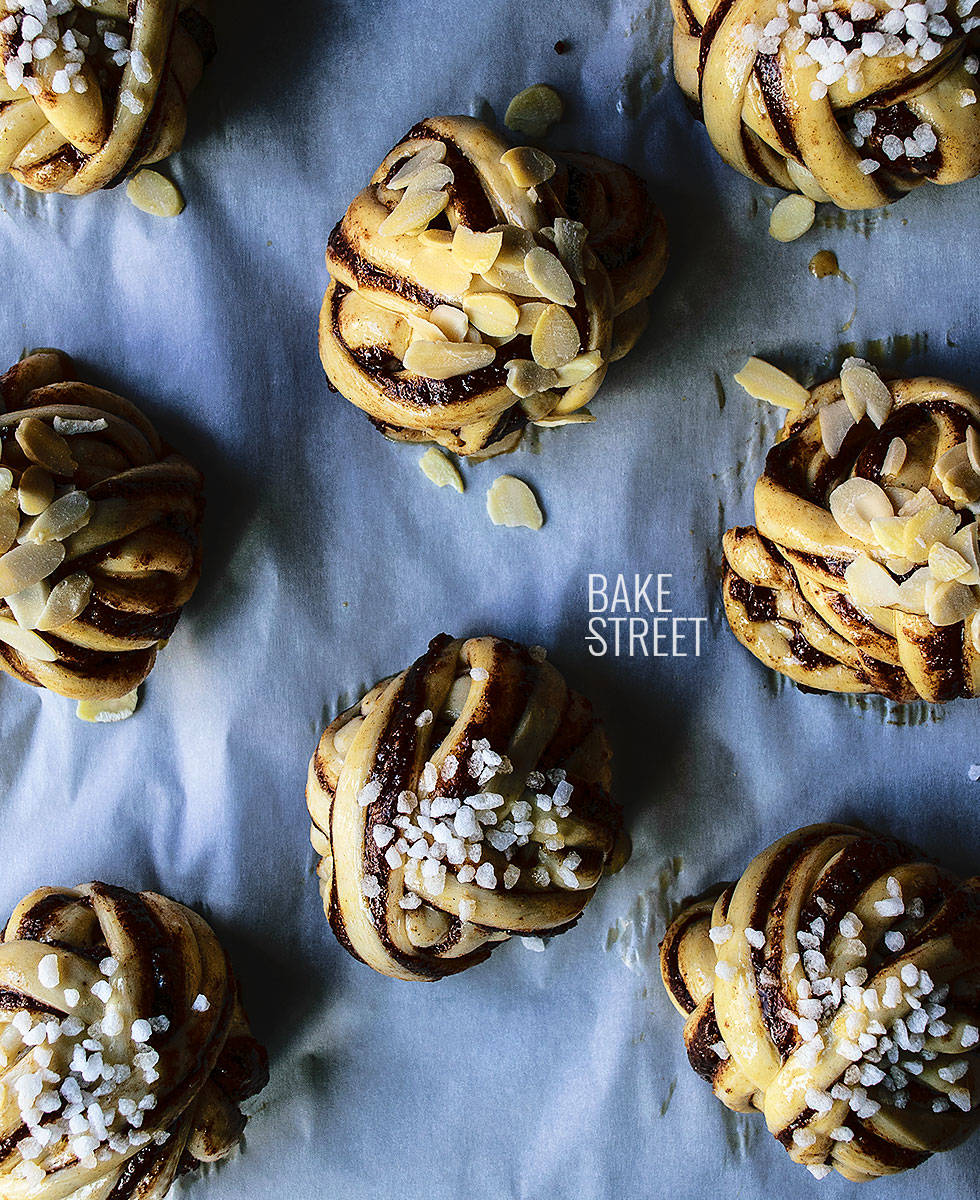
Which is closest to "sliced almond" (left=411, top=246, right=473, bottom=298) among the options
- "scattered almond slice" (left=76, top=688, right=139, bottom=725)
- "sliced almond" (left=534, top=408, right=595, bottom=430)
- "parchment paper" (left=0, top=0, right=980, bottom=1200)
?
"sliced almond" (left=534, top=408, right=595, bottom=430)

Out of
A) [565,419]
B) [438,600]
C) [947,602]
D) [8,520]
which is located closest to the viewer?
[947,602]

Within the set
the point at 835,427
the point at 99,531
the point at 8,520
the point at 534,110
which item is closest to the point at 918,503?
the point at 835,427

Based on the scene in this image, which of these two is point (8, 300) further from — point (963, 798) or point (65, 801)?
point (963, 798)

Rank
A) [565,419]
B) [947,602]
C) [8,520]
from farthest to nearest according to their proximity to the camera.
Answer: [565,419]
[8,520]
[947,602]

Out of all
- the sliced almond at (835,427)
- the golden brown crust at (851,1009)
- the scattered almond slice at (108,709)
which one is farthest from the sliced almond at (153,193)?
the golden brown crust at (851,1009)

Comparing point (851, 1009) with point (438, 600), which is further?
point (438, 600)

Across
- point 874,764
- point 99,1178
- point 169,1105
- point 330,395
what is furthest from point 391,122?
point 99,1178

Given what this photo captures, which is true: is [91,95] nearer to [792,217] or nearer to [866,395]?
[792,217]
